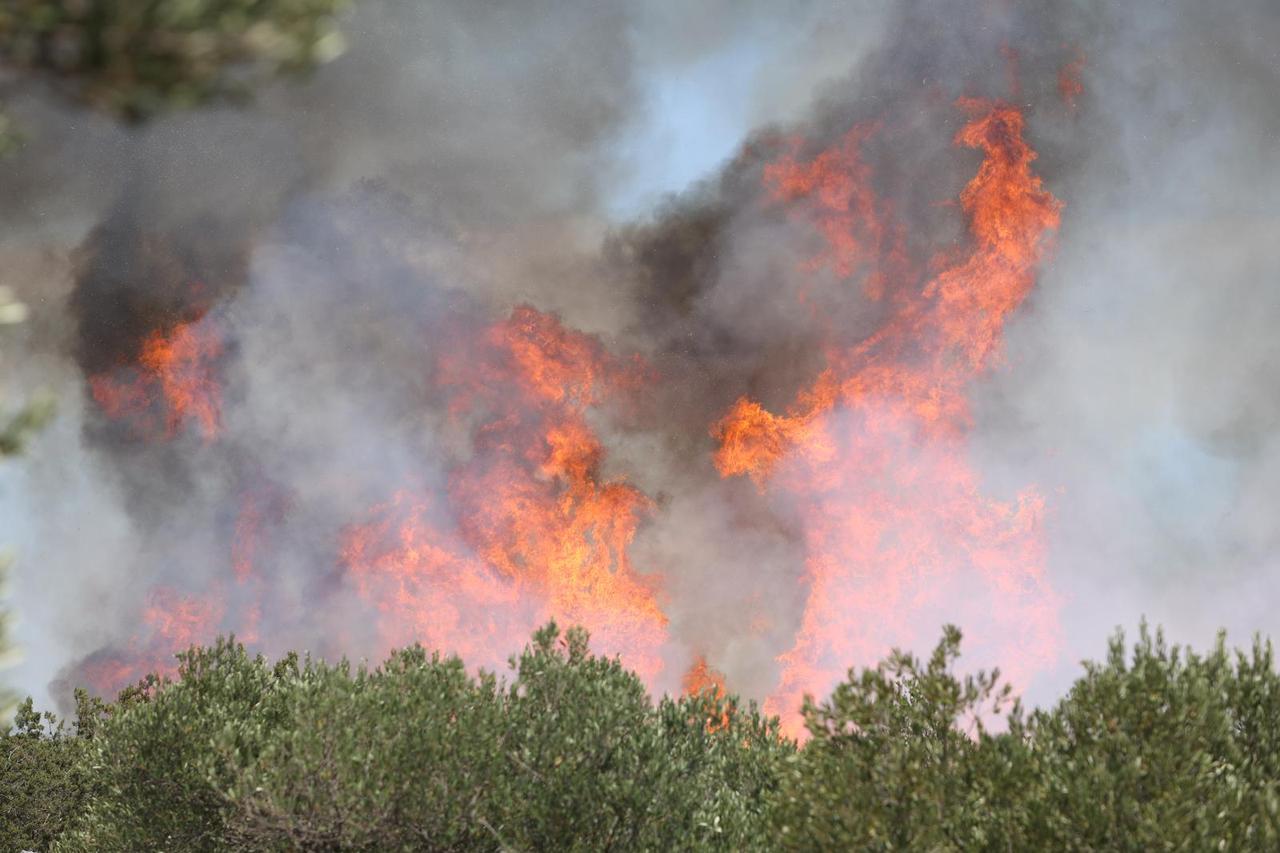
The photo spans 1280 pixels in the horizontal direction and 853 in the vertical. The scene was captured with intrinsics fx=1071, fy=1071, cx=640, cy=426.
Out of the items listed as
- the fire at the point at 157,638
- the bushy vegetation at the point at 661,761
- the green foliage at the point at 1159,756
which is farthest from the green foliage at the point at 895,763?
the fire at the point at 157,638

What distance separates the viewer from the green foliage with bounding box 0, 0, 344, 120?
6.22 meters

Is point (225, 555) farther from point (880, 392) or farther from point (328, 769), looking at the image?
point (328, 769)

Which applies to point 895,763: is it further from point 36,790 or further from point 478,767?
point 36,790

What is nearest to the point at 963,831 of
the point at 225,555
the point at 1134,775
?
the point at 1134,775

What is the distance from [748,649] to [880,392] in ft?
93.8

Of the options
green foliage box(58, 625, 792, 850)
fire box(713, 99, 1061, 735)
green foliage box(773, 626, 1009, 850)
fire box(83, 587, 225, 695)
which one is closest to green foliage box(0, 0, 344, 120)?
green foliage box(773, 626, 1009, 850)

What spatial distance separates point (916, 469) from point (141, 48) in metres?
105

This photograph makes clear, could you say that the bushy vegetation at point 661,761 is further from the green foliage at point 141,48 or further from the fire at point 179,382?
the fire at point 179,382

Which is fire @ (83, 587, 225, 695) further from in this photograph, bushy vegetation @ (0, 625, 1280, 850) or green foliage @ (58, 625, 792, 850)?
green foliage @ (58, 625, 792, 850)

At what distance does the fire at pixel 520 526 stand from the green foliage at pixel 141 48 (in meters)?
100

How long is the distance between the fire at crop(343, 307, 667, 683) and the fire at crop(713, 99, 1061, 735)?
14.4m

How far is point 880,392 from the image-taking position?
4200 inches

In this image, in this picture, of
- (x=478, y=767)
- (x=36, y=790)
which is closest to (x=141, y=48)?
(x=478, y=767)

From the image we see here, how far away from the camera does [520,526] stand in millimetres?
111312
